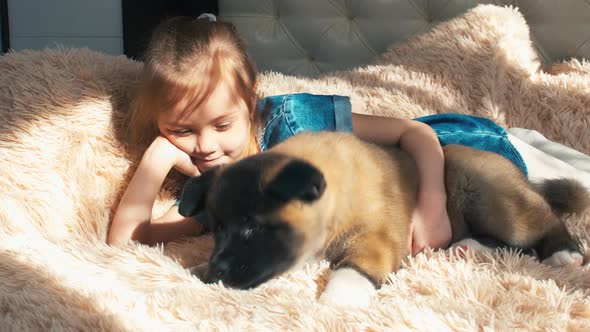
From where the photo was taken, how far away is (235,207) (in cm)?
137

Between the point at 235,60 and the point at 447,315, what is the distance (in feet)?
3.92

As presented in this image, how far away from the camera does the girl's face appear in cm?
190

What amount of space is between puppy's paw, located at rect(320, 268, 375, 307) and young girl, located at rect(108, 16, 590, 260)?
0.36 metres

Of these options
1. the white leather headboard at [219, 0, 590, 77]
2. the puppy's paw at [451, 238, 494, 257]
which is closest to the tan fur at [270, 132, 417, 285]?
the puppy's paw at [451, 238, 494, 257]

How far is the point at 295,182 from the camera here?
131 centimetres

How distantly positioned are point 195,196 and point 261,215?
0.71 feet

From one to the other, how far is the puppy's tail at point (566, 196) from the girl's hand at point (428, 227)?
38 centimetres

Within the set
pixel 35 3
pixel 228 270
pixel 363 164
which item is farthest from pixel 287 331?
pixel 35 3

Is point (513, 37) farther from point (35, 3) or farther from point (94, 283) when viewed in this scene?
point (35, 3)

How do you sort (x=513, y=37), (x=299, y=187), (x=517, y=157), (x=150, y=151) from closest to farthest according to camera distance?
1. (x=299, y=187)
2. (x=150, y=151)
3. (x=517, y=157)
4. (x=513, y=37)

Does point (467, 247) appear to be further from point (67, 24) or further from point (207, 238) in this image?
point (67, 24)

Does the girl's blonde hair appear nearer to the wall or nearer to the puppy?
the puppy

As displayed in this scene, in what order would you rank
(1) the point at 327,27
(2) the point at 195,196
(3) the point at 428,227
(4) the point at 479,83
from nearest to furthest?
(2) the point at 195,196 < (3) the point at 428,227 < (4) the point at 479,83 < (1) the point at 327,27

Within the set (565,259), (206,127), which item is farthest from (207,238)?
(565,259)
